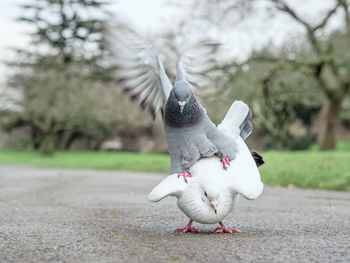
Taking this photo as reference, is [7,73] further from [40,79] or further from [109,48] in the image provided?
[109,48]

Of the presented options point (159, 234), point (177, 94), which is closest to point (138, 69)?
point (177, 94)

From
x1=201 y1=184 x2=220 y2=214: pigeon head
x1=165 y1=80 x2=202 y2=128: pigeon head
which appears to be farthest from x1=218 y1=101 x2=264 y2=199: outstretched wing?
x1=165 y1=80 x2=202 y2=128: pigeon head

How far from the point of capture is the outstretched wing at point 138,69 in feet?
13.9

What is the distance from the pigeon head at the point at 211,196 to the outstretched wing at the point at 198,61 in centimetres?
136

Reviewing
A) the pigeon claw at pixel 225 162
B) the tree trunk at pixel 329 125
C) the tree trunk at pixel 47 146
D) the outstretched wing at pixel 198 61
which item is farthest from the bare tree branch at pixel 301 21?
the tree trunk at pixel 47 146

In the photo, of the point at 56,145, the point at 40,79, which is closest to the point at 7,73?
the point at 40,79

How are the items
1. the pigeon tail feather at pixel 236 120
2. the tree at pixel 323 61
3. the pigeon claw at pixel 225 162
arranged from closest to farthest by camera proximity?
the pigeon claw at pixel 225 162 < the pigeon tail feather at pixel 236 120 < the tree at pixel 323 61

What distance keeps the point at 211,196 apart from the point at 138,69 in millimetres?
1570

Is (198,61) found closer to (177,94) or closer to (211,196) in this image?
(177,94)

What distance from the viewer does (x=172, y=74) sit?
13.1m

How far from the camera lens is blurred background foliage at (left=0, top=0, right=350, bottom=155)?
1767 centimetres

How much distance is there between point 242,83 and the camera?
17.4 meters

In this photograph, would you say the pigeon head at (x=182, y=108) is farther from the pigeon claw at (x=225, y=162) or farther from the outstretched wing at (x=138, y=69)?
the outstretched wing at (x=138, y=69)

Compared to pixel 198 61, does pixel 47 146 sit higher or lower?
lower
